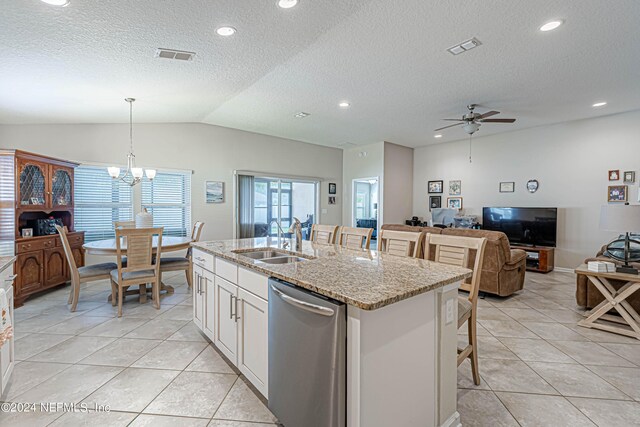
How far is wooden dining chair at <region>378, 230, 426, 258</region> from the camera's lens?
7.97 ft

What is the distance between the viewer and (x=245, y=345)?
203 cm

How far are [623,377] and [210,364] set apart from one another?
3170 mm

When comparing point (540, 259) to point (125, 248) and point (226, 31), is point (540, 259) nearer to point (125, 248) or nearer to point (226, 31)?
point (226, 31)

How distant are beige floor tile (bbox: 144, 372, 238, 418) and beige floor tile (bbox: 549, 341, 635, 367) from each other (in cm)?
285

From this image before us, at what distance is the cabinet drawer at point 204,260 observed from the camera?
Result: 255 centimetres

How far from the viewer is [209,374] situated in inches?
89.2

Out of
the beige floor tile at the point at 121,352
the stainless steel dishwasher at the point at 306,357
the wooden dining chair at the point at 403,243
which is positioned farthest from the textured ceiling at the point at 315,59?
the beige floor tile at the point at 121,352

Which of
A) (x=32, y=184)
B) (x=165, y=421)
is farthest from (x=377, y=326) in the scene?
(x=32, y=184)

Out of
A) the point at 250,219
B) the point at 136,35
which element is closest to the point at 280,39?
the point at 136,35

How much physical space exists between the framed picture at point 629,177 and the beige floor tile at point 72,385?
7.69 meters

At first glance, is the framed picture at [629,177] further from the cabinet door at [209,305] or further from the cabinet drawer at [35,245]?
the cabinet drawer at [35,245]

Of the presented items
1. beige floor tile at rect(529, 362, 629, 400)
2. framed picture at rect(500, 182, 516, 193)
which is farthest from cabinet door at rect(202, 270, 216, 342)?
framed picture at rect(500, 182, 516, 193)

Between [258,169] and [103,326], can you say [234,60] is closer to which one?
[103,326]

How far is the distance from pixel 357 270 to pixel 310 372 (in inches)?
24.8
